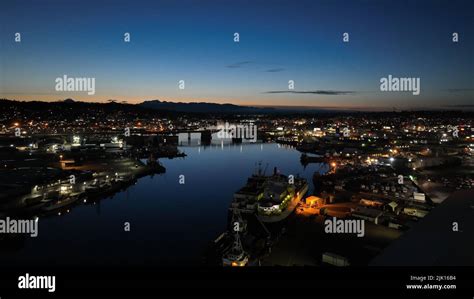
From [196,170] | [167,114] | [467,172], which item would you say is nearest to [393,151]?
[467,172]

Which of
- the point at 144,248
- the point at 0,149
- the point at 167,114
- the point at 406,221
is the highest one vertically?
the point at 167,114

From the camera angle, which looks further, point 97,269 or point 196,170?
point 196,170

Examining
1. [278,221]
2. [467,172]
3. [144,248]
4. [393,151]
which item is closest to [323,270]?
[144,248]

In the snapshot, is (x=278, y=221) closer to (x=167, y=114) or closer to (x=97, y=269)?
(x=97, y=269)

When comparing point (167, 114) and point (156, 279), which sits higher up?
point (167, 114)

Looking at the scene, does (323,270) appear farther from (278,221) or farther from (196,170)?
(196,170)

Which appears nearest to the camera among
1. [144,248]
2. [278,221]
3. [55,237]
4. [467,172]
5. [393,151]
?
[144,248]

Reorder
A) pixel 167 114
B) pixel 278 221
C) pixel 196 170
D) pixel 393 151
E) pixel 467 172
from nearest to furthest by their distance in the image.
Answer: pixel 278 221 → pixel 467 172 → pixel 196 170 → pixel 393 151 → pixel 167 114
